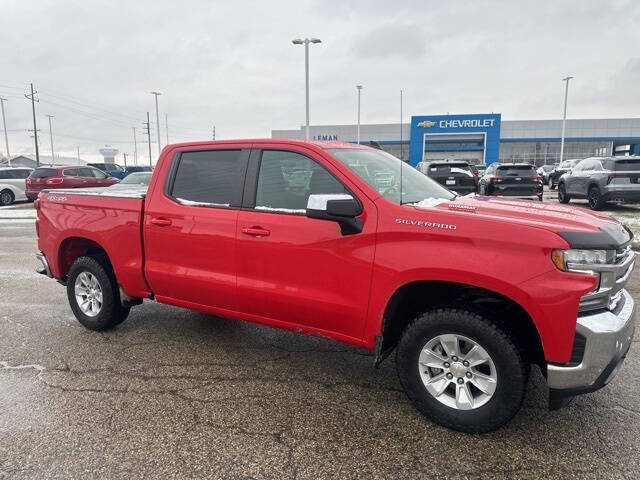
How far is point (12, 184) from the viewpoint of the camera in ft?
70.9

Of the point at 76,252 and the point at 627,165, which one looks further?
the point at 627,165

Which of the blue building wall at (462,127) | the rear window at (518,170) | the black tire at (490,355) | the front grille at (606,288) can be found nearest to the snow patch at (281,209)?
the black tire at (490,355)

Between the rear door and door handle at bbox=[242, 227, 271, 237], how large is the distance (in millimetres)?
129

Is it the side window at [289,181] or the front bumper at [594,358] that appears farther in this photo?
the side window at [289,181]

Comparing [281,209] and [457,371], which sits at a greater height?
[281,209]

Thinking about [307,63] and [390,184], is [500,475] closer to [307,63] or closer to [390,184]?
[390,184]

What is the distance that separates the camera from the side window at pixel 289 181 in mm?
3432

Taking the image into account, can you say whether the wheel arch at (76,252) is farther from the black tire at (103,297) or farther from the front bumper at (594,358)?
the front bumper at (594,358)

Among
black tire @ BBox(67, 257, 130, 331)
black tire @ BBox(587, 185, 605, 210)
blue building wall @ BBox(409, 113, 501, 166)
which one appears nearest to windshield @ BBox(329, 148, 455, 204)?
black tire @ BBox(67, 257, 130, 331)

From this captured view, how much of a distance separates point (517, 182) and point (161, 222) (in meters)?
13.4

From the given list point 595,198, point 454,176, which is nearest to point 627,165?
point 595,198

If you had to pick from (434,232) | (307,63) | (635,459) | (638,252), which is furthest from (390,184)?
(307,63)

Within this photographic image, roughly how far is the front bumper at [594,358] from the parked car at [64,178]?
20.9m

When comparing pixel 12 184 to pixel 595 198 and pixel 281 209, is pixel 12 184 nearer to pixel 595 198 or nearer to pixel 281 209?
pixel 281 209
